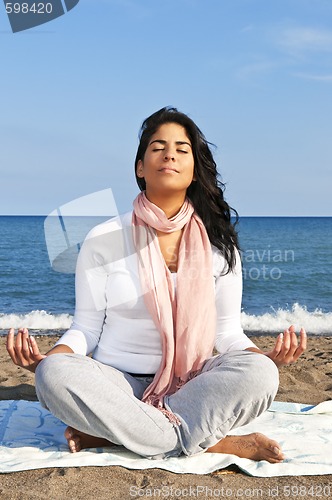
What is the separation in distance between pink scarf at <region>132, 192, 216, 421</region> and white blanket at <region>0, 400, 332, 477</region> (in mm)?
349

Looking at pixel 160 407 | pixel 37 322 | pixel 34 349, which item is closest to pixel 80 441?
pixel 160 407

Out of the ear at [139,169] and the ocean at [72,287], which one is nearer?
the ear at [139,169]

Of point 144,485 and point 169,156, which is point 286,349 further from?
point 169,156

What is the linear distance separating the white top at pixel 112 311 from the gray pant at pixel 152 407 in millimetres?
277

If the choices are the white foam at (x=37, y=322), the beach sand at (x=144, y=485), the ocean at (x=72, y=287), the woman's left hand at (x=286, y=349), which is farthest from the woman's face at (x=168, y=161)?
the white foam at (x=37, y=322)

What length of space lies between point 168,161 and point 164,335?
2.99ft

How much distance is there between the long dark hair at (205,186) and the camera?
3.68 metres

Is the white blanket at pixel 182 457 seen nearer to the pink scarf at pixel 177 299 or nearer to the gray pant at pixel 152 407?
the gray pant at pixel 152 407

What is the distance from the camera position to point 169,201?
3713mm

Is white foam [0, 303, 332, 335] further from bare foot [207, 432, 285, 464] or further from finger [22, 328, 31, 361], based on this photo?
finger [22, 328, 31, 361]

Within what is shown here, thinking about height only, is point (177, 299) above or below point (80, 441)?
above

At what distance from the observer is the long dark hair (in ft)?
12.1

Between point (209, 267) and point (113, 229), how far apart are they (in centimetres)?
56

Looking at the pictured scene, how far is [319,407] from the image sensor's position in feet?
14.2
